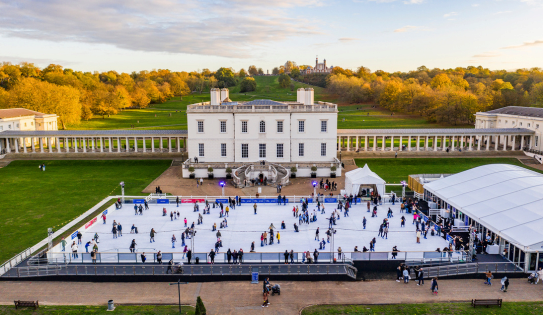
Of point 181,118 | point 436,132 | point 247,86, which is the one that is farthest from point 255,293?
point 247,86

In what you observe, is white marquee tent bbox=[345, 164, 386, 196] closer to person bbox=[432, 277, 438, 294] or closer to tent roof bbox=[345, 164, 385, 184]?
tent roof bbox=[345, 164, 385, 184]

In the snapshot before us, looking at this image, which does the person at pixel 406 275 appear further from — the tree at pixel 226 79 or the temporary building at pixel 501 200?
the tree at pixel 226 79

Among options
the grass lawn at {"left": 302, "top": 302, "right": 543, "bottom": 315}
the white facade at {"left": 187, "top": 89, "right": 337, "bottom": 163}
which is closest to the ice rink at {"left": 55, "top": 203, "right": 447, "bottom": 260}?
the grass lawn at {"left": 302, "top": 302, "right": 543, "bottom": 315}

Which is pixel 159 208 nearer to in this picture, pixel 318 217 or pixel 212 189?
pixel 212 189

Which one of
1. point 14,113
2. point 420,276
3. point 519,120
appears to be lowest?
point 420,276

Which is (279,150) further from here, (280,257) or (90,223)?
(280,257)
